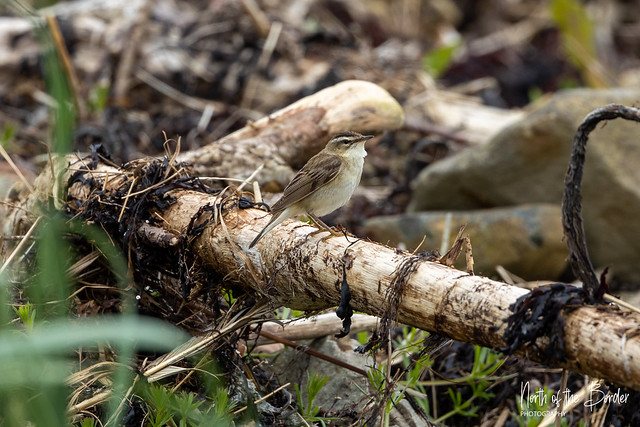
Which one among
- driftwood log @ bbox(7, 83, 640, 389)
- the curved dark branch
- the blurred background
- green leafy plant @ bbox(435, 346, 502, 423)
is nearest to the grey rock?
the blurred background

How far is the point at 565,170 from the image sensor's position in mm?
7164

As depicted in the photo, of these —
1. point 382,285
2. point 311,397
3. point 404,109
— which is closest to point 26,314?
point 311,397

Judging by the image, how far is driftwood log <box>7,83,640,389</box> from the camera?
255cm

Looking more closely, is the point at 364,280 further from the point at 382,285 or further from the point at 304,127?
the point at 304,127

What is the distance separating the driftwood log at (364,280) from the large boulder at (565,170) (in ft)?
12.9

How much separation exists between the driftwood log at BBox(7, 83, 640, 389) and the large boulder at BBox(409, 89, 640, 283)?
3943 mm

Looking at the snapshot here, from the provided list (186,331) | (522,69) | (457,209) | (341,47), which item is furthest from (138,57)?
(522,69)

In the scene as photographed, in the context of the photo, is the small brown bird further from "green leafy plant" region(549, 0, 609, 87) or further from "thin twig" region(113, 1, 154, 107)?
"green leafy plant" region(549, 0, 609, 87)

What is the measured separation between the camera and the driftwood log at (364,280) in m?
2.55

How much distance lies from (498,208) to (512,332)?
4.89 meters

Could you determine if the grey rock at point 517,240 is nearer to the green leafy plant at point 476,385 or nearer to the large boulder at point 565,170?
the large boulder at point 565,170

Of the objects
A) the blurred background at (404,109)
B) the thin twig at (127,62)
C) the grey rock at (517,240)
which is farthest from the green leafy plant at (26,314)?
Answer: the thin twig at (127,62)

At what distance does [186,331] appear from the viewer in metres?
4.04

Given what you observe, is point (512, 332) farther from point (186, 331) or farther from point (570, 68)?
point (570, 68)
